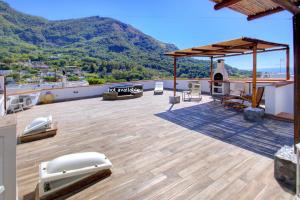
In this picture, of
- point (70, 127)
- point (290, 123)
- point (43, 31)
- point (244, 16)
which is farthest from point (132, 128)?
point (43, 31)

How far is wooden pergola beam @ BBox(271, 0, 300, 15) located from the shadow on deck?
2.24m

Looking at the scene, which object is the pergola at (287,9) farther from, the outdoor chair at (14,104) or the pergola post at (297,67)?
the outdoor chair at (14,104)

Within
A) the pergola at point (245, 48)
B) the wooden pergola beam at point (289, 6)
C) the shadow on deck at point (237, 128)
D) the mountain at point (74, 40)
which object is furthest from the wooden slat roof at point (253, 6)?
the mountain at point (74, 40)

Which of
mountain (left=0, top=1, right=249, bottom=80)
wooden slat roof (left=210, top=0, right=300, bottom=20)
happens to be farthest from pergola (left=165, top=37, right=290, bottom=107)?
mountain (left=0, top=1, right=249, bottom=80)

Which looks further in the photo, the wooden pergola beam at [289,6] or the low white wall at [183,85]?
the low white wall at [183,85]

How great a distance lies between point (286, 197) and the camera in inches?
81.9

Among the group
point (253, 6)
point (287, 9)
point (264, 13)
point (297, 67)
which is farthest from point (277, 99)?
point (287, 9)

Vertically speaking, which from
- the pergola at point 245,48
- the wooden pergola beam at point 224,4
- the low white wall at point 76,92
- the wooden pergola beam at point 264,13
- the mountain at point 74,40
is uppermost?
the mountain at point 74,40

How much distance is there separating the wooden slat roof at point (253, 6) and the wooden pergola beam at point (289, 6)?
0.49 feet

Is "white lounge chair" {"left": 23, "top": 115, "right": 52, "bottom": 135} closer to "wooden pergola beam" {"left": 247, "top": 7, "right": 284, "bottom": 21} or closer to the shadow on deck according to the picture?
the shadow on deck

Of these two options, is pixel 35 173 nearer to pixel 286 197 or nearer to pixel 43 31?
pixel 286 197

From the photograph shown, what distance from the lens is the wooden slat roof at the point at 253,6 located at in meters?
2.46

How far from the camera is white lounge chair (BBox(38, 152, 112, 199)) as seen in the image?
86.5 inches

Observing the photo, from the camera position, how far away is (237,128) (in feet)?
15.0
